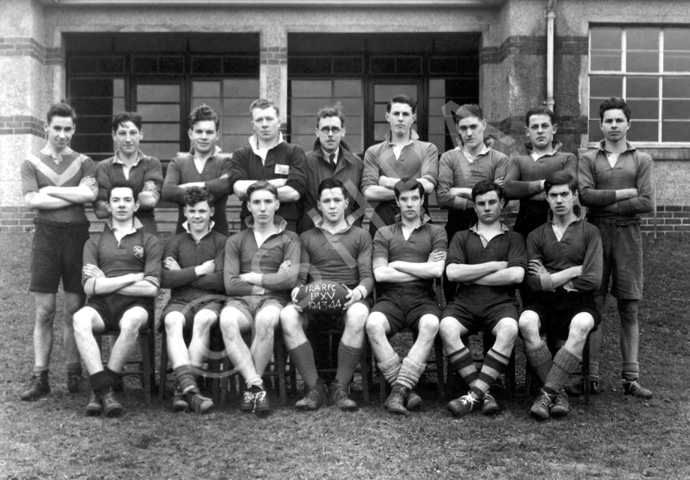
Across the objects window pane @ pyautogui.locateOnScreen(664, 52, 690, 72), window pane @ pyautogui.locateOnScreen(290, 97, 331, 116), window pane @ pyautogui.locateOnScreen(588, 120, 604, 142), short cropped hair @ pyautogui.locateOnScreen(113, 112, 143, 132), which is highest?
window pane @ pyautogui.locateOnScreen(664, 52, 690, 72)

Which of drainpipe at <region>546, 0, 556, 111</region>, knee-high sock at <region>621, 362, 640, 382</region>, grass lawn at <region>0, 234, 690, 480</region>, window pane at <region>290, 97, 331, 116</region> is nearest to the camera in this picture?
grass lawn at <region>0, 234, 690, 480</region>

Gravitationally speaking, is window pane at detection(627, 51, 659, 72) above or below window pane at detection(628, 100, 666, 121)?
above

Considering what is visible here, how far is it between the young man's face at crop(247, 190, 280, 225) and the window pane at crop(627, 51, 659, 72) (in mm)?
7746

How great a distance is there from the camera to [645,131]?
11.7 m

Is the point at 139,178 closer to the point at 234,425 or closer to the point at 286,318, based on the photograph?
the point at 286,318

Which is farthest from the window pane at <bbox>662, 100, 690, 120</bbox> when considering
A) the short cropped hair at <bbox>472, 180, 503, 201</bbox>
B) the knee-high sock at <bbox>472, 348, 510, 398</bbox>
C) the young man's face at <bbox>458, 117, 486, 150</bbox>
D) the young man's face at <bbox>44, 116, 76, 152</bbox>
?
the young man's face at <bbox>44, 116, 76, 152</bbox>

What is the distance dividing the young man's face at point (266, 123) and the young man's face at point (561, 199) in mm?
1922

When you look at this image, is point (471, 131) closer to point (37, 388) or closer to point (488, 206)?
point (488, 206)

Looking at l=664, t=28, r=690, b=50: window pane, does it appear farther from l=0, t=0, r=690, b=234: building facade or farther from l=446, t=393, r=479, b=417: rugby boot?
l=446, t=393, r=479, b=417: rugby boot

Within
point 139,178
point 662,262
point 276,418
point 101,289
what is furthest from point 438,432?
point 662,262

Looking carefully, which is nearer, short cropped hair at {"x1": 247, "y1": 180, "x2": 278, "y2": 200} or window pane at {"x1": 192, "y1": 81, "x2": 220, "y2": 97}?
short cropped hair at {"x1": 247, "y1": 180, "x2": 278, "y2": 200}

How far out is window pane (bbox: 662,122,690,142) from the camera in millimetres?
11672

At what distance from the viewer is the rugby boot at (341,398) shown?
5.21 meters

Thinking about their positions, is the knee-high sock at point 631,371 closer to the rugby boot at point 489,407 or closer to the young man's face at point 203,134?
the rugby boot at point 489,407
